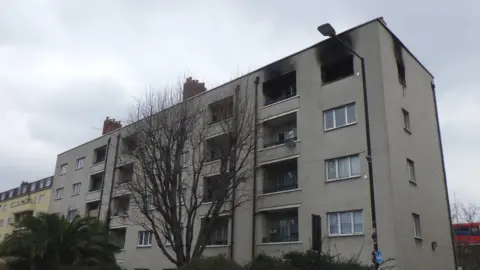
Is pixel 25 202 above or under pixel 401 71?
under

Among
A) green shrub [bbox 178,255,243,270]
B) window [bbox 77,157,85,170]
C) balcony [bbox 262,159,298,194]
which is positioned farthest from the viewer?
window [bbox 77,157,85,170]

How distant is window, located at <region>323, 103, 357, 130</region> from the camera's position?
78.6ft

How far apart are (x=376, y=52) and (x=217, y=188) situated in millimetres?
11145

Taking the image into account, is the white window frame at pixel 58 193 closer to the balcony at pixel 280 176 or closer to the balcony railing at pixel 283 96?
the balcony at pixel 280 176

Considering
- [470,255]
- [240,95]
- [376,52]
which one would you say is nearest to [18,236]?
[240,95]

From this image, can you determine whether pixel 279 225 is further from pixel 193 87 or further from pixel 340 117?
pixel 193 87

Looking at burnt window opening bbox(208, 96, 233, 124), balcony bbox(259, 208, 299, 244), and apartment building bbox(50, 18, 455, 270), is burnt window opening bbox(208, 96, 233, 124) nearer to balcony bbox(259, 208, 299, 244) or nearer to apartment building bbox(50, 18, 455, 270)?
apartment building bbox(50, 18, 455, 270)

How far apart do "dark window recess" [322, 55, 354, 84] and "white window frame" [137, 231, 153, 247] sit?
Answer: 1721 cm

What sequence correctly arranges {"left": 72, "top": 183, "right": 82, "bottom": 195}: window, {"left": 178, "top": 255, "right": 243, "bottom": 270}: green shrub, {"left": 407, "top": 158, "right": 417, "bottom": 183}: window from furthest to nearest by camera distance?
{"left": 72, "top": 183, "right": 82, "bottom": 195}: window, {"left": 407, "top": 158, "right": 417, "bottom": 183}: window, {"left": 178, "top": 255, "right": 243, "bottom": 270}: green shrub

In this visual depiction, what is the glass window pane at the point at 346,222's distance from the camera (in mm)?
22266

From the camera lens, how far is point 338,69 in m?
26.6

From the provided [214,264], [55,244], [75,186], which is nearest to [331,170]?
[214,264]

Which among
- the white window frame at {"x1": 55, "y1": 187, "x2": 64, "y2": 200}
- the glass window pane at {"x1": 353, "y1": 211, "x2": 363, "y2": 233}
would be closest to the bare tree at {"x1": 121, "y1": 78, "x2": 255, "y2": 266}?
the glass window pane at {"x1": 353, "y1": 211, "x2": 363, "y2": 233}

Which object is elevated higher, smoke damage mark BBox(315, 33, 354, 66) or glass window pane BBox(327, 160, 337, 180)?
smoke damage mark BBox(315, 33, 354, 66)
